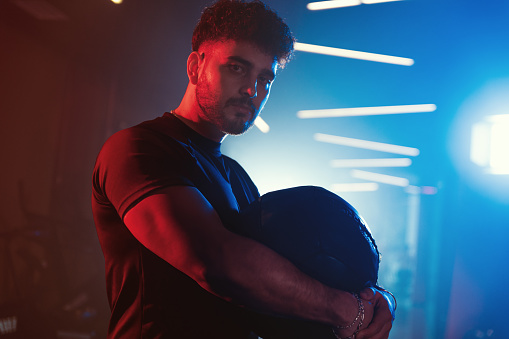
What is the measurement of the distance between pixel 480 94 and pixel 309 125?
2057 mm

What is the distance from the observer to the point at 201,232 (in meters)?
0.67

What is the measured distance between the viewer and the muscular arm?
2.18ft

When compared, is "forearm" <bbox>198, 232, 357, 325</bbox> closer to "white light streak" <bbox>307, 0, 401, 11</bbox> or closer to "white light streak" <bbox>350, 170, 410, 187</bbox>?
"white light streak" <bbox>307, 0, 401, 11</bbox>

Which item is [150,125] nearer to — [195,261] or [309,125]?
[195,261]

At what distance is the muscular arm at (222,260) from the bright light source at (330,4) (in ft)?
11.1

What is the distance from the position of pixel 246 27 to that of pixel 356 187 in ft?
14.9

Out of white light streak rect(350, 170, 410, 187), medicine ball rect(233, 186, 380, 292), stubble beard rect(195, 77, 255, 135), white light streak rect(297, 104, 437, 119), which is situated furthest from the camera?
white light streak rect(350, 170, 410, 187)

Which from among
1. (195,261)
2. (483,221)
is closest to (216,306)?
(195,261)

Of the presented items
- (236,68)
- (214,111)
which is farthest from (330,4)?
(214,111)

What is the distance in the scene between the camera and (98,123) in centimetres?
355

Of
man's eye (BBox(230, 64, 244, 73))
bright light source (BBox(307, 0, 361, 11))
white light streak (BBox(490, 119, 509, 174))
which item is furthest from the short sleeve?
white light streak (BBox(490, 119, 509, 174))

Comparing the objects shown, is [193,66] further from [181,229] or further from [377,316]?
[377,316]

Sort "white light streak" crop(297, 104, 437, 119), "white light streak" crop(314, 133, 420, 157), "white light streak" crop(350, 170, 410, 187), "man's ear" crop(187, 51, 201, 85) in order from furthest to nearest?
"white light streak" crop(350, 170, 410, 187), "white light streak" crop(314, 133, 420, 157), "white light streak" crop(297, 104, 437, 119), "man's ear" crop(187, 51, 201, 85)

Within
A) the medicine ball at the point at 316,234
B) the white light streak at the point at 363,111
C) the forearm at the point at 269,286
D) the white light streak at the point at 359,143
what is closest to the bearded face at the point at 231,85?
the medicine ball at the point at 316,234
